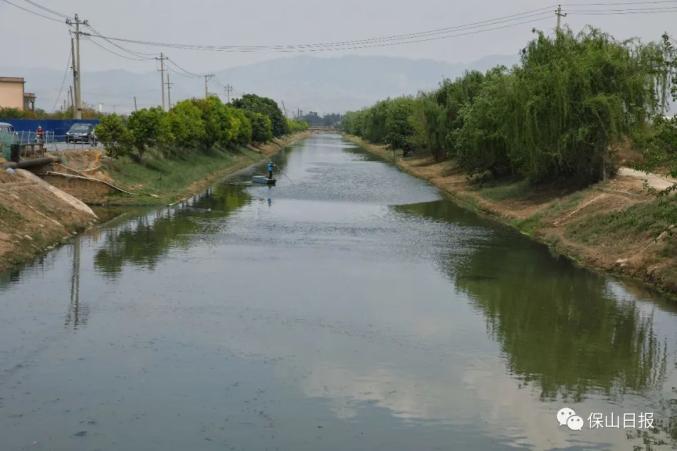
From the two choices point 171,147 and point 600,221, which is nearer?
point 600,221

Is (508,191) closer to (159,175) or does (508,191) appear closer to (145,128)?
(159,175)

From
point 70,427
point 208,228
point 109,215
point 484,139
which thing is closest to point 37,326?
point 70,427

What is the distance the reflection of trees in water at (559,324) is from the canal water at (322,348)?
8 centimetres

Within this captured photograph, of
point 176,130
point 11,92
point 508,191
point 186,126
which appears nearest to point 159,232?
point 508,191

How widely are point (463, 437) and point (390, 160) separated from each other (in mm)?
93420

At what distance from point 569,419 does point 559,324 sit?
764cm

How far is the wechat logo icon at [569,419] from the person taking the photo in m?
15.0

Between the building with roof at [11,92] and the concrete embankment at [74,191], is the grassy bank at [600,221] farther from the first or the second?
the building with roof at [11,92]

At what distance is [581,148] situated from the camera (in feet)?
140

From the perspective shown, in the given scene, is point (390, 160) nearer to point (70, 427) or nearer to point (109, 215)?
point (109, 215)

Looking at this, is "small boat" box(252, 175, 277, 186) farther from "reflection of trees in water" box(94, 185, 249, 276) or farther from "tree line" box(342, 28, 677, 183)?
"tree line" box(342, 28, 677, 183)

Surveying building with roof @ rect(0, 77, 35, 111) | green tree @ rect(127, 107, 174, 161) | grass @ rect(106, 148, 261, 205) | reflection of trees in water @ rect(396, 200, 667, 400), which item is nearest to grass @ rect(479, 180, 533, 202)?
reflection of trees in water @ rect(396, 200, 667, 400)

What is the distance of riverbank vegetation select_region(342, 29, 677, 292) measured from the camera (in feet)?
102

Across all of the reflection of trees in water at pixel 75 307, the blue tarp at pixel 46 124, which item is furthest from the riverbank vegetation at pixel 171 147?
the reflection of trees in water at pixel 75 307
